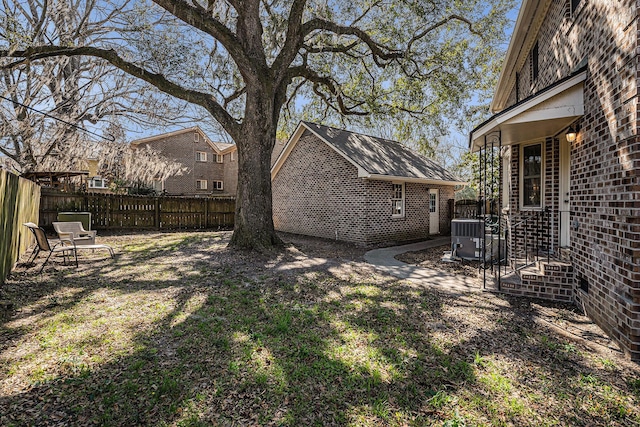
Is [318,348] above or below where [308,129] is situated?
below

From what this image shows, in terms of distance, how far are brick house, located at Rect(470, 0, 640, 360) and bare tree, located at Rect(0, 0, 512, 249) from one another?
425cm

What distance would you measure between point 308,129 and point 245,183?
19.7ft

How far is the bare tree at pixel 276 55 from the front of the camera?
9266mm

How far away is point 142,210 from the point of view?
16.1 meters

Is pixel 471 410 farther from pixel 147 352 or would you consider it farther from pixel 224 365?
pixel 147 352

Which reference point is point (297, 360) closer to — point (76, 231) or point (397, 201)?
point (76, 231)

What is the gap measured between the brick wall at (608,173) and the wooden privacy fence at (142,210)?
1621 cm

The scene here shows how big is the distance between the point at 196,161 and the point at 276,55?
21.8 m

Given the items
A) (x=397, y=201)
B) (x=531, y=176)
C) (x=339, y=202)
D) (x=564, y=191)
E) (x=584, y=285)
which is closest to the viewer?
(x=584, y=285)

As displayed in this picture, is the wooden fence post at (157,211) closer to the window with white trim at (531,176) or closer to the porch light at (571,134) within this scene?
the window with white trim at (531,176)

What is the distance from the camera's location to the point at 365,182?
12.3 metres

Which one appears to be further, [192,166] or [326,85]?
[192,166]

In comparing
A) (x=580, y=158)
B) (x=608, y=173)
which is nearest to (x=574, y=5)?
(x=580, y=158)

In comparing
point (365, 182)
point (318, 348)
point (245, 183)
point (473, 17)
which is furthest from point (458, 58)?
point (318, 348)
